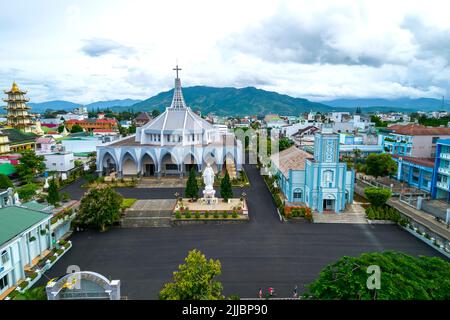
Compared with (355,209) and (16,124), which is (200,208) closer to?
(355,209)

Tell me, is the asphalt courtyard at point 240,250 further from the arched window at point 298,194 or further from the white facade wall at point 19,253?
the arched window at point 298,194

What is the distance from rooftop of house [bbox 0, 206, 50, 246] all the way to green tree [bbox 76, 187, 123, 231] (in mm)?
3387

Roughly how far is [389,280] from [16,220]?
16357 mm

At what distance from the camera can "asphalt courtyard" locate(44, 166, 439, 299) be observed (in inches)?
552

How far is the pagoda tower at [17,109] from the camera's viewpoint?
5334 centimetres

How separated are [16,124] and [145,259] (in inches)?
2040

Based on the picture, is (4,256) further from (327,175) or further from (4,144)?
(4,144)

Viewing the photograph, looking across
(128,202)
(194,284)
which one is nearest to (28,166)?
(128,202)

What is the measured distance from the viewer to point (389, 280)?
7801mm

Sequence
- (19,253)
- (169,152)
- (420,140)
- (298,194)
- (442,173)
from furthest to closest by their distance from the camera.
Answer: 1. (420,140)
2. (169,152)
3. (442,173)
4. (298,194)
5. (19,253)

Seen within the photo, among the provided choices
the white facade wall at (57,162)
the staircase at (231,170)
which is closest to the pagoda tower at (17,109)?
the white facade wall at (57,162)

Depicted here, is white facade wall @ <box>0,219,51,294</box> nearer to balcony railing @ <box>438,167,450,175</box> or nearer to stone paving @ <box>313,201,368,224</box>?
stone paving @ <box>313,201,368,224</box>

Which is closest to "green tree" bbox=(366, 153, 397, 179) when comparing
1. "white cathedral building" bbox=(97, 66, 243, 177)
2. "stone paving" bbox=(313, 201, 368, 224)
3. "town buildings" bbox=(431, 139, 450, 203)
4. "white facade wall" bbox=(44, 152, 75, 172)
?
"town buildings" bbox=(431, 139, 450, 203)

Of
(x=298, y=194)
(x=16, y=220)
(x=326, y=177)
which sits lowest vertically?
(x=298, y=194)
